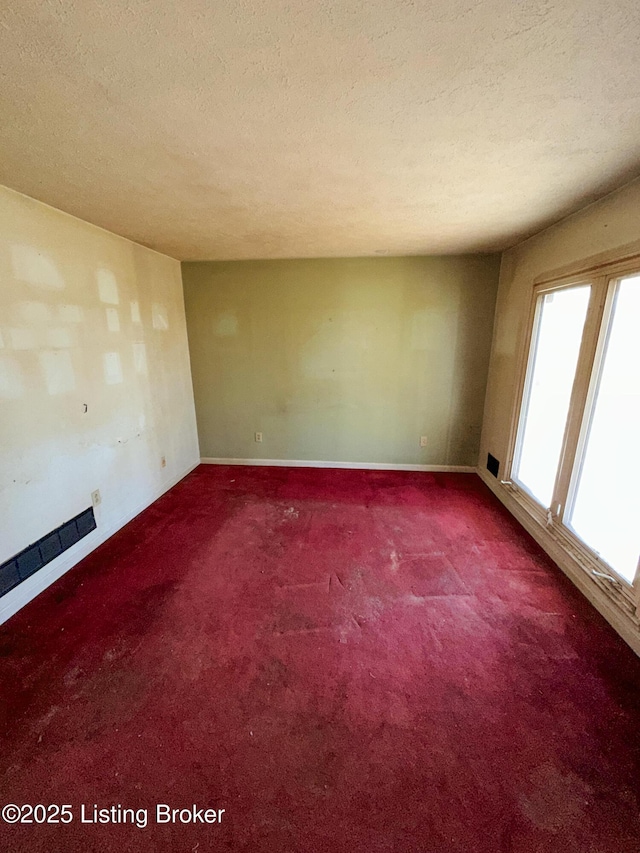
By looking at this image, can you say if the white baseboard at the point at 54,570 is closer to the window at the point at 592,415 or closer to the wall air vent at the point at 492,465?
the window at the point at 592,415

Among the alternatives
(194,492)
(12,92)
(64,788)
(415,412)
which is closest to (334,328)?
(415,412)

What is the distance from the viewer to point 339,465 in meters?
4.07

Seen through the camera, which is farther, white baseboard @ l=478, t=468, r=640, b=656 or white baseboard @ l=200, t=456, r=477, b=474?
white baseboard @ l=200, t=456, r=477, b=474

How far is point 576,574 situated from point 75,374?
3.62 meters

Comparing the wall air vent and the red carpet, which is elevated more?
the wall air vent

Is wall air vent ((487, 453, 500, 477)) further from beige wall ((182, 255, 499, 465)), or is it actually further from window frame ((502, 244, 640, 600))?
window frame ((502, 244, 640, 600))

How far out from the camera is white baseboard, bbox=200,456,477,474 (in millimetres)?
3945

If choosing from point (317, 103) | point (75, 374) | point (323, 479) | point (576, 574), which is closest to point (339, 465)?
point (323, 479)

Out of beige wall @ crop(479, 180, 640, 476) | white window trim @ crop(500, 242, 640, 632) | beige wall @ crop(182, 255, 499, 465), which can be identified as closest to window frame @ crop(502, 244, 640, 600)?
white window trim @ crop(500, 242, 640, 632)

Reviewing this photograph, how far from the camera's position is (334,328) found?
3.71 m

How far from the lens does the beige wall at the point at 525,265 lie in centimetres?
185

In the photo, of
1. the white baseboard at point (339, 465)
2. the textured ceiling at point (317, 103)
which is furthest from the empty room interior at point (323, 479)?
the white baseboard at point (339, 465)

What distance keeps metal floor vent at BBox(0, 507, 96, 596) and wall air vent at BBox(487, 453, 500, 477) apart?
367 cm

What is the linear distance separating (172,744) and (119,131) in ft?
7.93
